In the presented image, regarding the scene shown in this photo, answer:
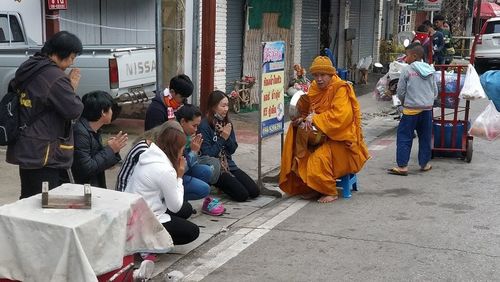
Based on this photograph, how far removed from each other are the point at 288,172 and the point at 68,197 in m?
3.69

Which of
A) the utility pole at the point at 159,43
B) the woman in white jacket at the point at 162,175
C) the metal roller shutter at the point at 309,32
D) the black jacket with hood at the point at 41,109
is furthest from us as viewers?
the metal roller shutter at the point at 309,32

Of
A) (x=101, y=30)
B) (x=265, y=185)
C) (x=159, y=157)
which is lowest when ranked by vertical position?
A: (x=265, y=185)

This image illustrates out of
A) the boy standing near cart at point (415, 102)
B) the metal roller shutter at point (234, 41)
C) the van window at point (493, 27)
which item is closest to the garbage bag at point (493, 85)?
the boy standing near cart at point (415, 102)

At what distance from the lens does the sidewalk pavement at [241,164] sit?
5863mm

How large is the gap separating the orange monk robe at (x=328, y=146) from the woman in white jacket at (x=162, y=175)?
222 centimetres

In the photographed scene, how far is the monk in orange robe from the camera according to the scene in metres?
6.71

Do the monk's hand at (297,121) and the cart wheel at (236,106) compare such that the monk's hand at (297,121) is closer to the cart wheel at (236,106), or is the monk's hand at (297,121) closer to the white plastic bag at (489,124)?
the white plastic bag at (489,124)

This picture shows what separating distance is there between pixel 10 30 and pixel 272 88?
209 inches

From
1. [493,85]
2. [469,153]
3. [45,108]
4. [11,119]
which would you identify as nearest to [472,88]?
[469,153]

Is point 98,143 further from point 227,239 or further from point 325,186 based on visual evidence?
point 325,186

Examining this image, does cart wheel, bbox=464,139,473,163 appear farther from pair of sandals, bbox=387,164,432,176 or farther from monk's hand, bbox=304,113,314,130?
monk's hand, bbox=304,113,314,130

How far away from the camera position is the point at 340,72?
47.6 feet

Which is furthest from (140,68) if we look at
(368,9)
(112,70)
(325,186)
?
(368,9)

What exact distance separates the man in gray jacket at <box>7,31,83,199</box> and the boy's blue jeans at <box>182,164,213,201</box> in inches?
62.4
